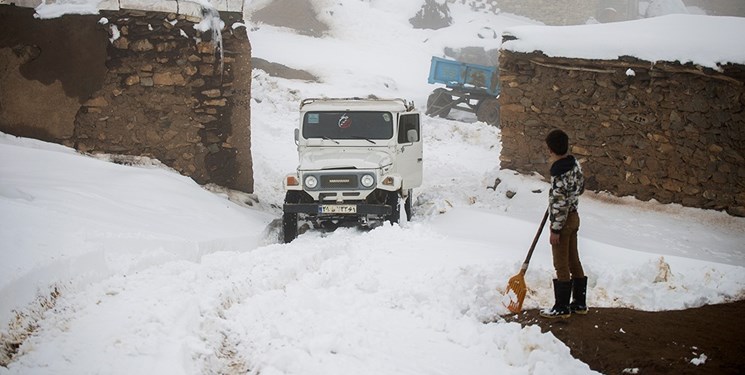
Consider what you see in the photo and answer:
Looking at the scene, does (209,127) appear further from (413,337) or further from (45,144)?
(413,337)

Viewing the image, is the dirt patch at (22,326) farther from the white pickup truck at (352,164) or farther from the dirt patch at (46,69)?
the dirt patch at (46,69)

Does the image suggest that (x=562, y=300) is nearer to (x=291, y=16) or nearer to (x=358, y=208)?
(x=358, y=208)

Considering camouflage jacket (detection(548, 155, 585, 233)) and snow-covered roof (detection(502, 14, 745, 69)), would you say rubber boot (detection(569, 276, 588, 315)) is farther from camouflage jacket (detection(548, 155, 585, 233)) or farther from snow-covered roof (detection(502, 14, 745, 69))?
snow-covered roof (detection(502, 14, 745, 69))

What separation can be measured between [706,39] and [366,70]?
56.2ft

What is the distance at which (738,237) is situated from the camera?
29.1 ft

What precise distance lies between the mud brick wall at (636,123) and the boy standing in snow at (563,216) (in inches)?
213

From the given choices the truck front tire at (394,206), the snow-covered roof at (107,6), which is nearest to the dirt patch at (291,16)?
the snow-covered roof at (107,6)

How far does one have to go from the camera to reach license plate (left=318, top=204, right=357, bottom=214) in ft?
28.6

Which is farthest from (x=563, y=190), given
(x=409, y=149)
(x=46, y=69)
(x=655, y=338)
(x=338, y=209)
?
(x=46, y=69)

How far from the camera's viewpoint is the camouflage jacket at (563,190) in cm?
508

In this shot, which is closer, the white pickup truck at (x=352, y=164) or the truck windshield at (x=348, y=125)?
the white pickup truck at (x=352, y=164)

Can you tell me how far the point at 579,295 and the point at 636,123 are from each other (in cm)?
615

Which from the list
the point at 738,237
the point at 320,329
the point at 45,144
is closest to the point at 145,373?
the point at 320,329

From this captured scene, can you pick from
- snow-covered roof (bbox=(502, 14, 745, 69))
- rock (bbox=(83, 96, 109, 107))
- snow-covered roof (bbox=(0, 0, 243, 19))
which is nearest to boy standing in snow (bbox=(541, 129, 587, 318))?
snow-covered roof (bbox=(502, 14, 745, 69))
